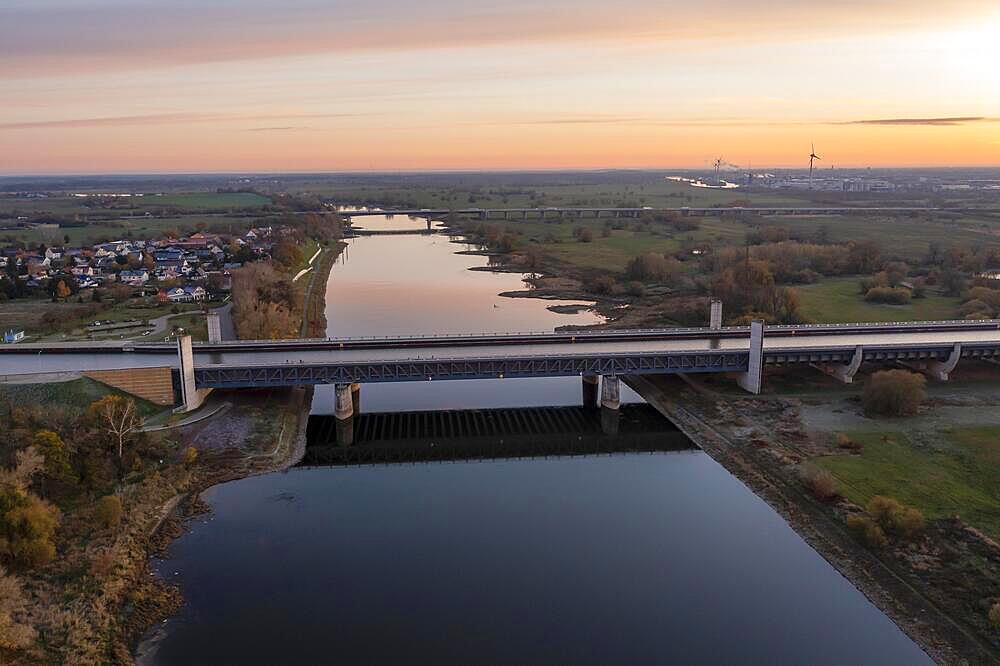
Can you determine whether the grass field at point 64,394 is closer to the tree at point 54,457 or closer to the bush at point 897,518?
the tree at point 54,457

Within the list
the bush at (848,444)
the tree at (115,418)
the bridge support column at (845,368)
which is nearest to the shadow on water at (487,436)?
the bush at (848,444)

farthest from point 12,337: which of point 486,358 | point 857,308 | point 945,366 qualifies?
point 857,308

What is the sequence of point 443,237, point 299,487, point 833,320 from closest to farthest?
point 299,487 → point 833,320 → point 443,237

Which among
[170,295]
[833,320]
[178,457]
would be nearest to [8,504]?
[178,457]

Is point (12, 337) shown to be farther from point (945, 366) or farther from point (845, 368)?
point (945, 366)

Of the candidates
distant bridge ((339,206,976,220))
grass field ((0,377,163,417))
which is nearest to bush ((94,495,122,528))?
grass field ((0,377,163,417))

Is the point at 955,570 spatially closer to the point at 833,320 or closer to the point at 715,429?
the point at 715,429
